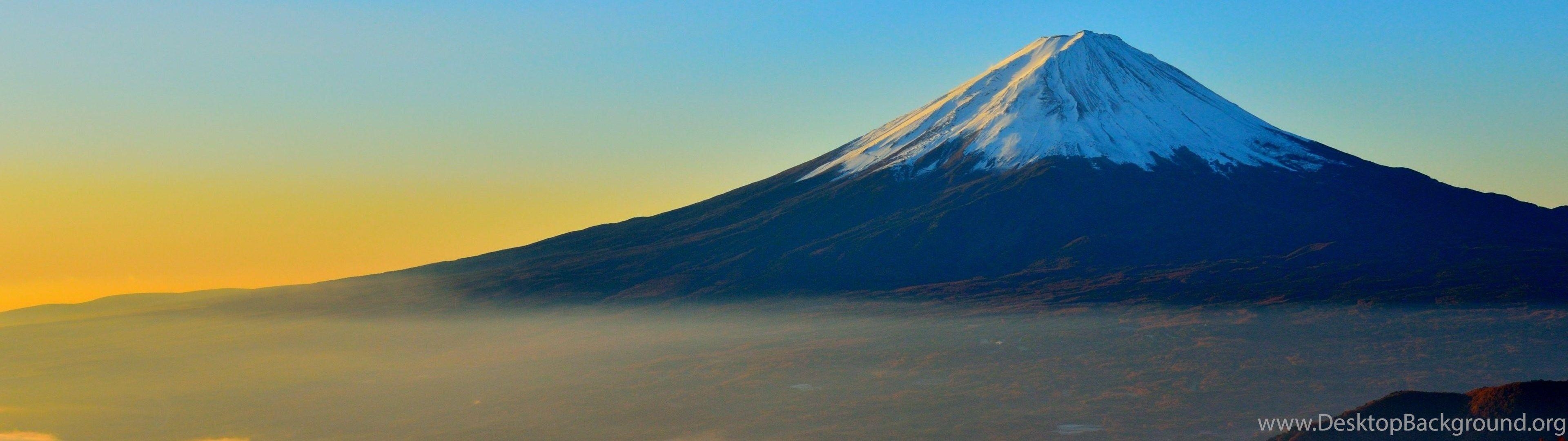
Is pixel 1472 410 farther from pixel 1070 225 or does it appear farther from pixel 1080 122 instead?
pixel 1080 122

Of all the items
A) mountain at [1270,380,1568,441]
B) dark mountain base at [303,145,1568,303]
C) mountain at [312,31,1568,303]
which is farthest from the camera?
mountain at [312,31,1568,303]

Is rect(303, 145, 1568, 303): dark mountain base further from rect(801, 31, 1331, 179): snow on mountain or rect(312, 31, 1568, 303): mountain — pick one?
rect(801, 31, 1331, 179): snow on mountain

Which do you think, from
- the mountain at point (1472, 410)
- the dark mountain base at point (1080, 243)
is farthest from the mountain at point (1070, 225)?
the mountain at point (1472, 410)

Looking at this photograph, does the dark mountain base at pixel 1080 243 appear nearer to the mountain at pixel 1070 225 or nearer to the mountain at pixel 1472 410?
the mountain at pixel 1070 225

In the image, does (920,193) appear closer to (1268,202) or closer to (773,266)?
(773,266)

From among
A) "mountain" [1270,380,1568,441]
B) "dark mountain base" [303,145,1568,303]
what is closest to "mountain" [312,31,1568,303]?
"dark mountain base" [303,145,1568,303]

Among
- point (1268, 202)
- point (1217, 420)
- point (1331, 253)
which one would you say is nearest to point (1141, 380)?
point (1217, 420)
